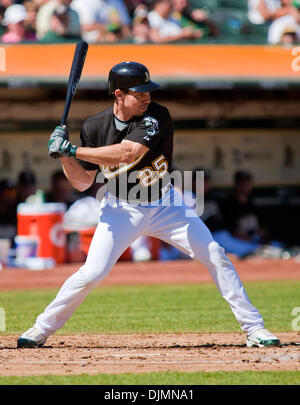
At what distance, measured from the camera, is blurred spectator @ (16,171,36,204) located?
1070 centimetres

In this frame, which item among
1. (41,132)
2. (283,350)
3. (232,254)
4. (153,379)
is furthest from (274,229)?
(153,379)

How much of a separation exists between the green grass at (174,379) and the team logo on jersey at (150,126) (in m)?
1.44

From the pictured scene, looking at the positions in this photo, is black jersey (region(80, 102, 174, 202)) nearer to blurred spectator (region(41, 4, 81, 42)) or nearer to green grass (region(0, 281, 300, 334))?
green grass (region(0, 281, 300, 334))

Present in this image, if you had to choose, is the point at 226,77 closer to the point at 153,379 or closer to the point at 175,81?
the point at 175,81

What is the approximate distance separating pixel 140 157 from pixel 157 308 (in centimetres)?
271

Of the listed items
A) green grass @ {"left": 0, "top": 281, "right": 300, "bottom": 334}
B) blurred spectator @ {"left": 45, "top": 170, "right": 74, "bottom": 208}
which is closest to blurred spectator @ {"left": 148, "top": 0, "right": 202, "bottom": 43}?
blurred spectator @ {"left": 45, "top": 170, "right": 74, "bottom": 208}

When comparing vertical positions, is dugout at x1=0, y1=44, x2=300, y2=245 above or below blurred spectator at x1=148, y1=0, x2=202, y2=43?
below

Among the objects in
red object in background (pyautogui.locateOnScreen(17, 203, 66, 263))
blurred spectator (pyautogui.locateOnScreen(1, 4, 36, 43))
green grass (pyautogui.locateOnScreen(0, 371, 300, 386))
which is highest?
blurred spectator (pyautogui.locateOnScreen(1, 4, 36, 43))

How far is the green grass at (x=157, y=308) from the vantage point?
19.9 ft

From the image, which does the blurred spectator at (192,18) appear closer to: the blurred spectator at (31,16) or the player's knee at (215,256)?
the blurred spectator at (31,16)

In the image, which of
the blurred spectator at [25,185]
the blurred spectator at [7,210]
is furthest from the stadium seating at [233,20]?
the blurred spectator at [7,210]

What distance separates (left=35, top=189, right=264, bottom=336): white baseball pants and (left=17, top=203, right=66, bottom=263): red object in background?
5353 millimetres

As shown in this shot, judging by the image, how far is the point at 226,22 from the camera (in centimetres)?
1155
